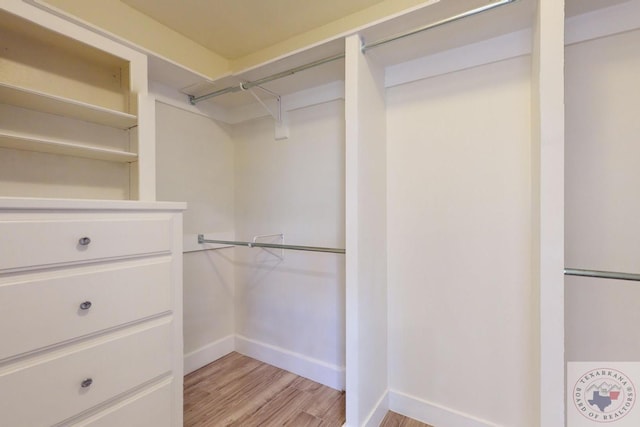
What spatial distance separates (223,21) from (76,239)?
5.00 ft

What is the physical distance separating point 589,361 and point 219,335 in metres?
2.25

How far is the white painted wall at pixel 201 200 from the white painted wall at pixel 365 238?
1277 mm

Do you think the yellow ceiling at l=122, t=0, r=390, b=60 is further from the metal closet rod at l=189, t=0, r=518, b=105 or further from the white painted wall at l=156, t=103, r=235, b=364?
the white painted wall at l=156, t=103, r=235, b=364

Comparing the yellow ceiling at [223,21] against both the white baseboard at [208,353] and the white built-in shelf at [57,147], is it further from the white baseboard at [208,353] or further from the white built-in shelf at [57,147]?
the white baseboard at [208,353]

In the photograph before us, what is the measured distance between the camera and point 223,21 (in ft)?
5.90

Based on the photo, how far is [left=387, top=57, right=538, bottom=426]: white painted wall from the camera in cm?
137

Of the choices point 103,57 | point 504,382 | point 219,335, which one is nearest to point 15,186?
point 103,57

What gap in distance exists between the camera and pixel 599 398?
1.13 metres

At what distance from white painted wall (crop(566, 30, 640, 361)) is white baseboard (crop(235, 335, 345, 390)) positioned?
128 cm

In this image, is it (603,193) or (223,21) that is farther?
(223,21)

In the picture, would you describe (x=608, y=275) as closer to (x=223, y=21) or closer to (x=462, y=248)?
(x=462, y=248)

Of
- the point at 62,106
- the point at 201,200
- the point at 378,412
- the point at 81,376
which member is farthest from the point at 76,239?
the point at 378,412

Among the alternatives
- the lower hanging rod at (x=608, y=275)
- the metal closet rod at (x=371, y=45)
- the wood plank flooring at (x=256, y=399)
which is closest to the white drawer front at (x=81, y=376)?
the wood plank flooring at (x=256, y=399)

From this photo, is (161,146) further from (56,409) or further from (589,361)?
(589,361)
